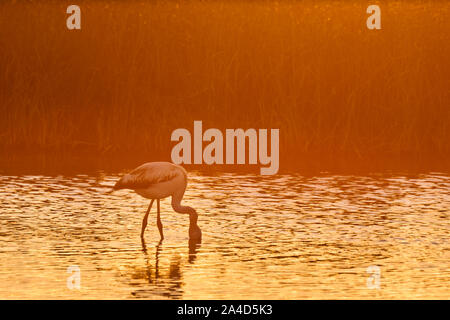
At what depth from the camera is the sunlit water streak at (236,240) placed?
8.16 m

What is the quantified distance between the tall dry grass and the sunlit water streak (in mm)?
3594

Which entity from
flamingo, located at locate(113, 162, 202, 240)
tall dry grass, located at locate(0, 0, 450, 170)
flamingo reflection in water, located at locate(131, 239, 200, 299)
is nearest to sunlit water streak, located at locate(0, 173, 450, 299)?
flamingo reflection in water, located at locate(131, 239, 200, 299)

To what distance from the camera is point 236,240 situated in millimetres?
10117

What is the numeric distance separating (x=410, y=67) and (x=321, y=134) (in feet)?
6.21

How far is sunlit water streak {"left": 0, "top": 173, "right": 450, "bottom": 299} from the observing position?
8.16 meters

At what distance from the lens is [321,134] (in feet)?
58.8

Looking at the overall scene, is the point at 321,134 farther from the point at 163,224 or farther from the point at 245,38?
the point at 163,224

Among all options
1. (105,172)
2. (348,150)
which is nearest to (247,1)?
(348,150)

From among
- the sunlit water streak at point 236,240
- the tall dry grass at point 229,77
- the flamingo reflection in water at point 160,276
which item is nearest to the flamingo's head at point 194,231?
the sunlit water streak at point 236,240

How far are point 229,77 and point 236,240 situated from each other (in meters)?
8.78

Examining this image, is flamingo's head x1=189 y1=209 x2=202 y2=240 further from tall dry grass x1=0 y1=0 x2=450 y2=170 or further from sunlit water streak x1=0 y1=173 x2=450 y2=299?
tall dry grass x1=0 y1=0 x2=450 y2=170

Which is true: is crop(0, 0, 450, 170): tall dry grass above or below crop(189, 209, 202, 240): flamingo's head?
above

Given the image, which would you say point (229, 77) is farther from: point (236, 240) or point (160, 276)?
point (160, 276)

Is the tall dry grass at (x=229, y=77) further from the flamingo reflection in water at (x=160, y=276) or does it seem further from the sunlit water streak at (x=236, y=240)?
the flamingo reflection in water at (x=160, y=276)
